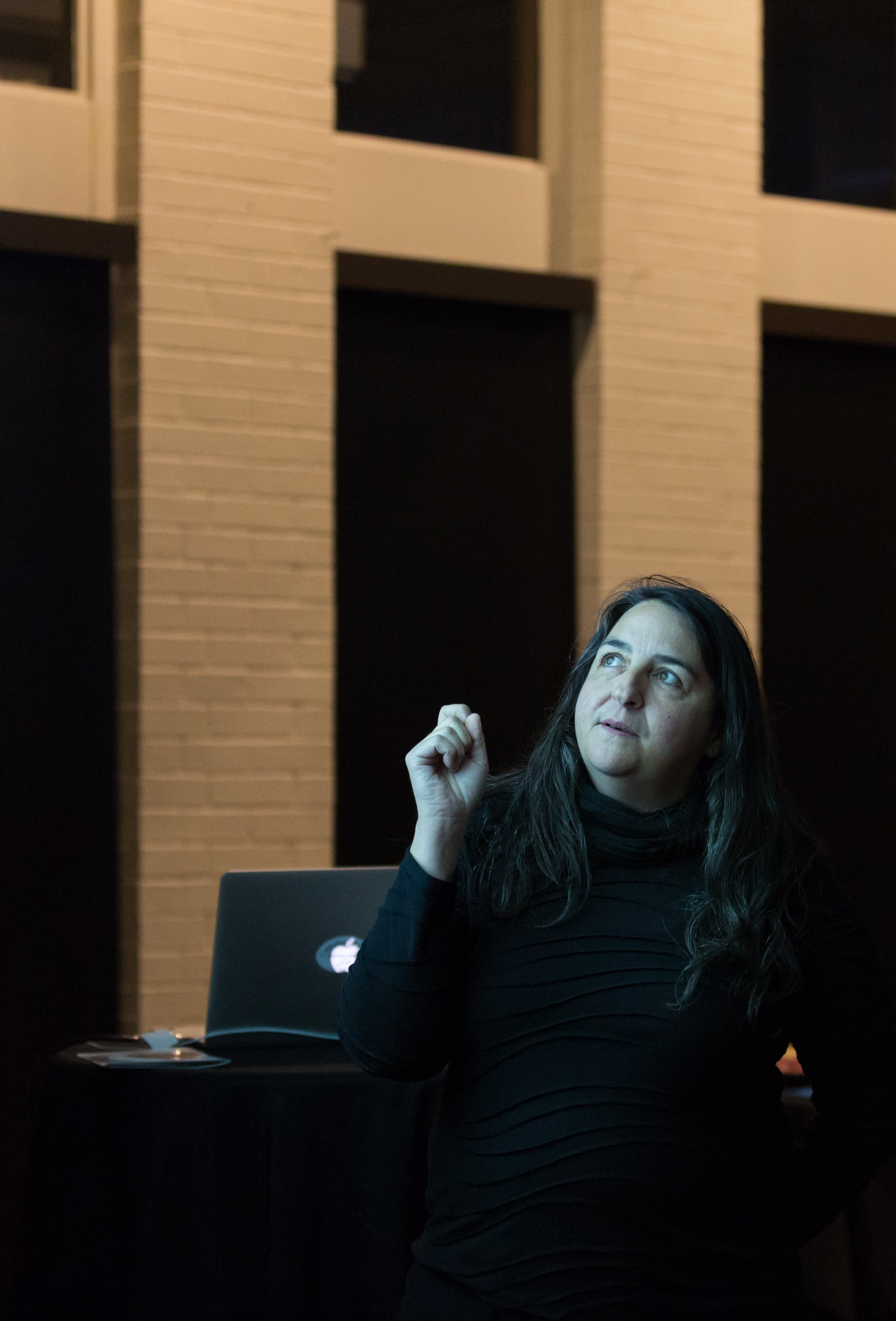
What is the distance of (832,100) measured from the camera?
18.8 ft

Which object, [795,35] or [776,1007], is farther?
[795,35]

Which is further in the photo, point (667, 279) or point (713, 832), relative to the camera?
point (667, 279)

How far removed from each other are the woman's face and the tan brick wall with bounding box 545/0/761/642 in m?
3.36

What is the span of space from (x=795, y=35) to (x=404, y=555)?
2604mm

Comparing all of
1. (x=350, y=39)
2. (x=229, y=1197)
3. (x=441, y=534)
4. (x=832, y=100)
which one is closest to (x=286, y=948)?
(x=229, y=1197)

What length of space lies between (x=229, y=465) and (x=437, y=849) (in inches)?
121

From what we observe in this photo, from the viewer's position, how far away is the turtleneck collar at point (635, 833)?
5.32 ft

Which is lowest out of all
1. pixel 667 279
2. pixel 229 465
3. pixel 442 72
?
pixel 229 465

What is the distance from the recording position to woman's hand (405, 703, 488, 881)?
151 centimetres

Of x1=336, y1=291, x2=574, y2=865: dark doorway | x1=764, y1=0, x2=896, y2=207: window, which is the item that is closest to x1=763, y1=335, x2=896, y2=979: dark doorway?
x1=764, y1=0, x2=896, y2=207: window

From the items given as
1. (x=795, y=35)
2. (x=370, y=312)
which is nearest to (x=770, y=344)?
(x=795, y=35)

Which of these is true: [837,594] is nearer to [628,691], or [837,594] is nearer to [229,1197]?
[229,1197]

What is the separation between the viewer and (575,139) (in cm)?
512

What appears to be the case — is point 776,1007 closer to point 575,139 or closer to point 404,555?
point 404,555
